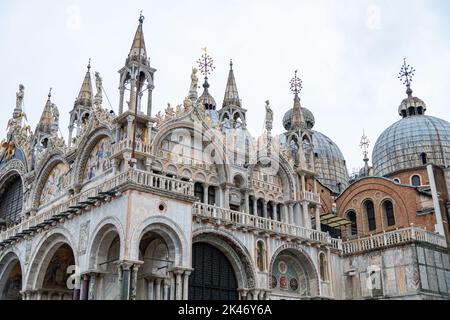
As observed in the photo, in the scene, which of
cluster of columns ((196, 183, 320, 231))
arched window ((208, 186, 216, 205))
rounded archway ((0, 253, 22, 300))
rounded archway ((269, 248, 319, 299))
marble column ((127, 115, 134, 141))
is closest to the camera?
marble column ((127, 115, 134, 141))

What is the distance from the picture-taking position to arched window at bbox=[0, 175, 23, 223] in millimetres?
35781

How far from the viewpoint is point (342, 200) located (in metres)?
40.0

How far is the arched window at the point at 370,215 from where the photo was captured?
124 feet

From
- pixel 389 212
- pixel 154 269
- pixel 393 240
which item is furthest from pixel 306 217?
pixel 154 269

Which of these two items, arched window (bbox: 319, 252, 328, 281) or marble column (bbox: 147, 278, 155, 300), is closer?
marble column (bbox: 147, 278, 155, 300)

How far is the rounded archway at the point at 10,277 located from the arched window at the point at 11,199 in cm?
510

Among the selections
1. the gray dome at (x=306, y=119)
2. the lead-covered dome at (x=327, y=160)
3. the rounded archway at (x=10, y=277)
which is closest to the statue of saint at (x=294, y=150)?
the rounded archway at (x=10, y=277)

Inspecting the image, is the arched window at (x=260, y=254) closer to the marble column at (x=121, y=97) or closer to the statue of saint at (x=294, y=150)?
the statue of saint at (x=294, y=150)

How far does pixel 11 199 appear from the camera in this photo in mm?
37188

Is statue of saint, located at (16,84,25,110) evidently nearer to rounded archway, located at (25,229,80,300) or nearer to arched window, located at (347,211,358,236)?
rounded archway, located at (25,229,80,300)

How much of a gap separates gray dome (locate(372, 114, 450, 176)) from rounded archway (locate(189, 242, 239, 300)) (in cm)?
2468

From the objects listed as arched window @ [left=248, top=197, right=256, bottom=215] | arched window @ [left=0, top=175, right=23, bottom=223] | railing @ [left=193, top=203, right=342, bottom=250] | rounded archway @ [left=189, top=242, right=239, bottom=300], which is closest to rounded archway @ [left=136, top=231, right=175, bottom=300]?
rounded archway @ [left=189, top=242, right=239, bottom=300]
